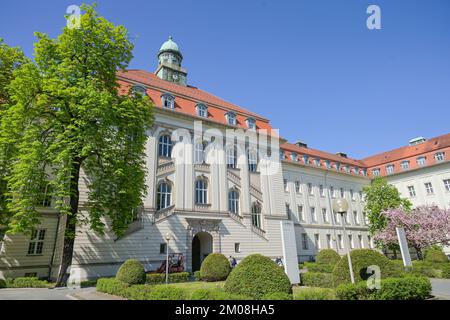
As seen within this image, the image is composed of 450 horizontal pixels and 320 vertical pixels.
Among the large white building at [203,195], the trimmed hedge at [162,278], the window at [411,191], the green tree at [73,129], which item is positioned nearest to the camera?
the green tree at [73,129]

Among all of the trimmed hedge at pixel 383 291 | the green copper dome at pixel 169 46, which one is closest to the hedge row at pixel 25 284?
the trimmed hedge at pixel 383 291

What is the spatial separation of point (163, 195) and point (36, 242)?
Answer: 10563 mm

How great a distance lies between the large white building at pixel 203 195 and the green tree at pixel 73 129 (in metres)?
3.22

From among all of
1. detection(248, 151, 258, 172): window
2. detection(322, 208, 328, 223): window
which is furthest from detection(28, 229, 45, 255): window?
detection(322, 208, 328, 223): window

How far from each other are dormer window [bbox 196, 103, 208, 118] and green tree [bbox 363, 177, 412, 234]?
29.4 meters

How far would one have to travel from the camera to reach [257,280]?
35.0 ft

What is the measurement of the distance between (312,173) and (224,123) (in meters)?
21.7

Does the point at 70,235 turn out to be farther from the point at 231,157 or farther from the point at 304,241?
the point at 304,241

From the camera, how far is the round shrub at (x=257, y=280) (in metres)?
10.5

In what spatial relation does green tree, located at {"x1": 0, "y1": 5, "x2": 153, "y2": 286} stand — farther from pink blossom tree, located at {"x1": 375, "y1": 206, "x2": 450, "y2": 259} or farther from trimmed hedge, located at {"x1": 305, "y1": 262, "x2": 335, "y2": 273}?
pink blossom tree, located at {"x1": 375, "y1": 206, "x2": 450, "y2": 259}

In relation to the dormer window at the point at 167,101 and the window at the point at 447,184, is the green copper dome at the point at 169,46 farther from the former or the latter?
the window at the point at 447,184
